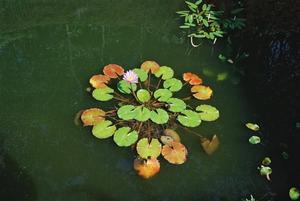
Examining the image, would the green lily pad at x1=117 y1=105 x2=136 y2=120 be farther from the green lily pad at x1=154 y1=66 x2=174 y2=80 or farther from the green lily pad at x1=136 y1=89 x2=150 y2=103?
the green lily pad at x1=154 y1=66 x2=174 y2=80

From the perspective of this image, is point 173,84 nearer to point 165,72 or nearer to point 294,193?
point 165,72

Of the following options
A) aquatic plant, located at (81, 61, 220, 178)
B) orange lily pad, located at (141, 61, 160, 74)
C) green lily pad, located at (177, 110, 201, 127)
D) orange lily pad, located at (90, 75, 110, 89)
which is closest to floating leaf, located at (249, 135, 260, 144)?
aquatic plant, located at (81, 61, 220, 178)

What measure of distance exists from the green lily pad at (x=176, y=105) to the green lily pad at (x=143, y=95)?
0.16 meters

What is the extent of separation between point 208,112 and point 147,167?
0.67 metres

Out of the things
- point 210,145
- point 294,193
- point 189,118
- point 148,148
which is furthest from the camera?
point 189,118

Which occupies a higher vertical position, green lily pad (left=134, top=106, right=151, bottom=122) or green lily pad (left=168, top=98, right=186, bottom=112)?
green lily pad (left=168, top=98, right=186, bottom=112)

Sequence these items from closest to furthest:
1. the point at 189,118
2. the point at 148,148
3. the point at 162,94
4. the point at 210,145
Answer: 1. the point at 148,148
2. the point at 210,145
3. the point at 189,118
4. the point at 162,94

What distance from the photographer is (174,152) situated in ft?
7.73

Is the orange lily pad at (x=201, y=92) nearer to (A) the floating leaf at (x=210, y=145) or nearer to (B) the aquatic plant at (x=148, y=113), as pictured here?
(B) the aquatic plant at (x=148, y=113)

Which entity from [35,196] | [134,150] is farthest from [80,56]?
[35,196]

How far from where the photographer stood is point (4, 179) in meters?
2.20

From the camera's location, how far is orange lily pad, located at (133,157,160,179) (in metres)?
2.25

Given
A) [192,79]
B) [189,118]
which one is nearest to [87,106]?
[189,118]

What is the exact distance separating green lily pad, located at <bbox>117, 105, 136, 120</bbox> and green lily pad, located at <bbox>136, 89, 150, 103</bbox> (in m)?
0.11
